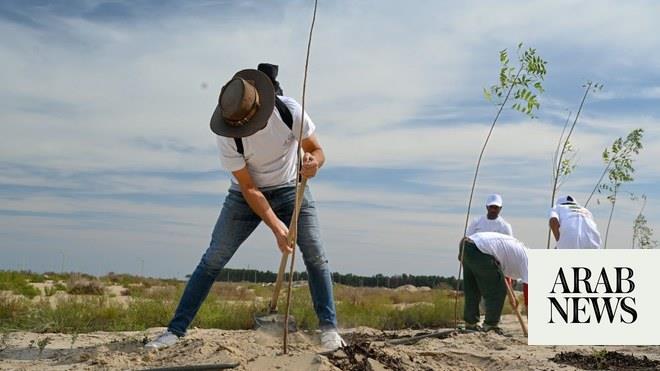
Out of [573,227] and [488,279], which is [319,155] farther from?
[573,227]

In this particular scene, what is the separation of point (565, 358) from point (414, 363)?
5.80 ft

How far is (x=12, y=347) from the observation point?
5191 mm

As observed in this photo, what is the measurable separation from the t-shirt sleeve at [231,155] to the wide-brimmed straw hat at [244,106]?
0.10 metres

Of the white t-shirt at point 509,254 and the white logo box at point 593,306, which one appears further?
the white t-shirt at point 509,254

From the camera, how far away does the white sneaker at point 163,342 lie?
4562 mm

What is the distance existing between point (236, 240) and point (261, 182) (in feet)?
1.32

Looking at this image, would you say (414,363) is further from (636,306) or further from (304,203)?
(636,306)

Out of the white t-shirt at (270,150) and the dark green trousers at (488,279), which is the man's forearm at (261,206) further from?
the dark green trousers at (488,279)

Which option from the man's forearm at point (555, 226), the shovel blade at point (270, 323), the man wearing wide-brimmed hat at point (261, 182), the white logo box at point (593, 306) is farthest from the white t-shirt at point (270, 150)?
the man's forearm at point (555, 226)

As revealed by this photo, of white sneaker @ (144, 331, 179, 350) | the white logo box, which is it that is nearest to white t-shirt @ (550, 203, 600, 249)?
the white logo box

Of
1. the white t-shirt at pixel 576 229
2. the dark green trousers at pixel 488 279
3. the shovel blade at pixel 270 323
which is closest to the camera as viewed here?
the shovel blade at pixel 270 323

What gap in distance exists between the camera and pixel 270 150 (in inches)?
179

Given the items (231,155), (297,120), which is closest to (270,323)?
(231,155)

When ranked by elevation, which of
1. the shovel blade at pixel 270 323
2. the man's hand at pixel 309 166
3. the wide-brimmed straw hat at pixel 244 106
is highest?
the wide-brimmed straw hat at pixel 244 106
